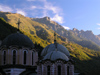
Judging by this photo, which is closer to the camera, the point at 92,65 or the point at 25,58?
the point at 25,58

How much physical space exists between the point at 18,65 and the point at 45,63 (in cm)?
750

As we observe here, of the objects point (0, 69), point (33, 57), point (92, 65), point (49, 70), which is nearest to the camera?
point (49, 70)

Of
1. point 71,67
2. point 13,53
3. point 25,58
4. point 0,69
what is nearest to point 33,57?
point 25,58

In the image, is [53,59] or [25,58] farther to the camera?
[25,58]

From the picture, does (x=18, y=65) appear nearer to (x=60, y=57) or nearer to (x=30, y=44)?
(x=30, y=44)

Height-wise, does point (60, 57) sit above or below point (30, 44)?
below

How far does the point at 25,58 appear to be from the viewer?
36.0 metres

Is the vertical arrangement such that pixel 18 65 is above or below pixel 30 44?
below

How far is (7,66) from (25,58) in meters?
3.84

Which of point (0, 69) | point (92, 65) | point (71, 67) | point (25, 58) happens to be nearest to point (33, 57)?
point (25, 58)

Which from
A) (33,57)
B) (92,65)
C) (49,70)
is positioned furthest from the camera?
(92,65)

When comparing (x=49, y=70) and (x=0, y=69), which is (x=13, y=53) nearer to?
(x=0, y=69)

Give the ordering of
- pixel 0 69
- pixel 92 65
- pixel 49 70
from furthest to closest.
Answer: pixel 92 65, pixel 0 69, pixel 49 70

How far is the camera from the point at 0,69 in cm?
3419
